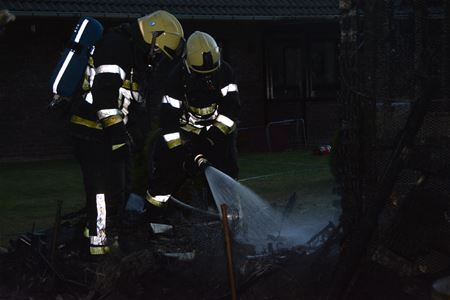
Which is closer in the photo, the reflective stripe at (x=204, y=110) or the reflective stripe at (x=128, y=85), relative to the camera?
the reflective stripe at (x=128, y=85)

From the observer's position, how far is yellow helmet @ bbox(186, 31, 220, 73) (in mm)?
→ 6867

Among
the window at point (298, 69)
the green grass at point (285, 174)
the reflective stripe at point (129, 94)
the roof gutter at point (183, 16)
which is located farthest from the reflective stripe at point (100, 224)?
the window at point (298, 69)

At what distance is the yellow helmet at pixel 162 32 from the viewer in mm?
6086

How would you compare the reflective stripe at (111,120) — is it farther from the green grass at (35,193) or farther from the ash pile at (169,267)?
the green grass at (35,193)

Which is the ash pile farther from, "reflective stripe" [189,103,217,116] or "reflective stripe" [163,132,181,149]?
"reflective stripe" [189,103,217,116]

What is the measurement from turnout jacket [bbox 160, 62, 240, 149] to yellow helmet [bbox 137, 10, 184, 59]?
Answer: 33.4 inches

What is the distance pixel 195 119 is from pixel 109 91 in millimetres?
1768

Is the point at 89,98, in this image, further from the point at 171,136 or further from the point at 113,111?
the point at 171,136

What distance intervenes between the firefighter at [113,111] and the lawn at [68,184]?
174 centimetres

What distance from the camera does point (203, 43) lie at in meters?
6.89

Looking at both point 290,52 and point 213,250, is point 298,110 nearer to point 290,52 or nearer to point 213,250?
point 290,52

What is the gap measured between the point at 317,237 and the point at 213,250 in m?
0.78

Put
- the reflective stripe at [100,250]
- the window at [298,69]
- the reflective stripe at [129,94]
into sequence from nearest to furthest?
the reflective stripe at [100,250]
the reflective stripe at [129,94]
the window at [298,69]

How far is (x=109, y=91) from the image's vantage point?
19.1 ft
